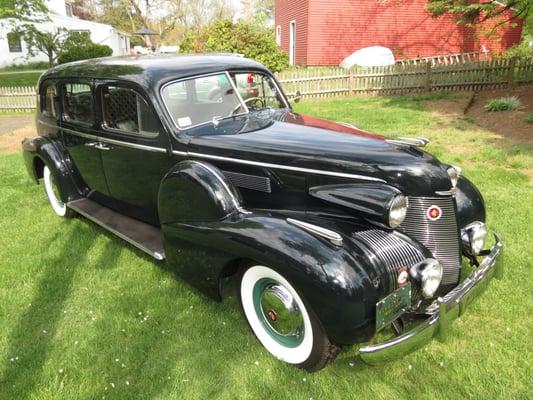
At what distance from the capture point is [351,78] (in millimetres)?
13602

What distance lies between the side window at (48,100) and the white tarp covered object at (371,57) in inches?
551

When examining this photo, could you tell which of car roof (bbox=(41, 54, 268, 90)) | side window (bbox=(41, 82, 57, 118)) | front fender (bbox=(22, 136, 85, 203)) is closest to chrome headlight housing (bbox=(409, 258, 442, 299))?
car roof (bbox=(41, 54, 268, 90))

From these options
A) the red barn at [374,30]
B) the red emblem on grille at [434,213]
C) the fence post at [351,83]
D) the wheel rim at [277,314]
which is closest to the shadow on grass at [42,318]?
the wheel rim at [277,314]

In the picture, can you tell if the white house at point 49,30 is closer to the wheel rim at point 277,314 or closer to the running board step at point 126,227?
the running board step at point 126,227

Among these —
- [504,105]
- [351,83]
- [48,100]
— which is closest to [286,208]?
[48,100]

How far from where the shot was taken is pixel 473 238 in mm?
3094

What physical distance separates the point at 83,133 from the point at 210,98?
5.01 feet

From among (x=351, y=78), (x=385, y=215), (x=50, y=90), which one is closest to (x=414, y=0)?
(x=351, y=78)

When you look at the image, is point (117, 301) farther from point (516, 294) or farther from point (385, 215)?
point (516, 294)

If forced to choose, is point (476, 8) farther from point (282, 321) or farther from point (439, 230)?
point (282, 321)

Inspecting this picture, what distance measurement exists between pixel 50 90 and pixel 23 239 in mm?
1710

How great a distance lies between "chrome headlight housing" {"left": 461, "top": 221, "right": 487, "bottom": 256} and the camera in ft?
10.2

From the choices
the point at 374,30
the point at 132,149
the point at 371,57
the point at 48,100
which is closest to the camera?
the point at 132,149

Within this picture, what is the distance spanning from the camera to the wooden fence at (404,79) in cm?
1280
